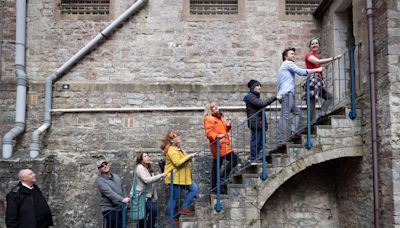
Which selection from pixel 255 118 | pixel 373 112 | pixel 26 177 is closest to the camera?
pixel 26 177

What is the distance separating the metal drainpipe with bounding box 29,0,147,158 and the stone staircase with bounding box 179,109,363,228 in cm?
384

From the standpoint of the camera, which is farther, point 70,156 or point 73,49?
point 73,49

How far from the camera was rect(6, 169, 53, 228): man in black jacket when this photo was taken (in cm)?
538

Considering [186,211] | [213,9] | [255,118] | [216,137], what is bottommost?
[186,211]

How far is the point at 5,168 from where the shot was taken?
27.2 feet

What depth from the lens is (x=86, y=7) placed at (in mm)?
9617

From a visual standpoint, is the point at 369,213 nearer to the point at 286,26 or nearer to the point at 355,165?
the point at 355,165

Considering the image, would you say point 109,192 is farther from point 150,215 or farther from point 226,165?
point 226,165

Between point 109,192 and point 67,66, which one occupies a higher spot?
point 67,66

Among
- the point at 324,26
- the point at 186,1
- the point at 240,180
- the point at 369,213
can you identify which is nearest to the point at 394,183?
the point at 369,213

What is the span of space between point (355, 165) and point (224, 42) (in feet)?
12.8

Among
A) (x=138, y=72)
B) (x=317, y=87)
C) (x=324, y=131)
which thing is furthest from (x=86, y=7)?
(x=324, y=131)

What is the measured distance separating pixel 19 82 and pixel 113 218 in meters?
3.96

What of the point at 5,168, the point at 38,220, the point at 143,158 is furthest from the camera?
the point at 5,168
